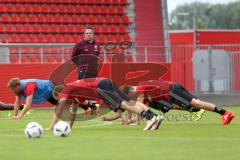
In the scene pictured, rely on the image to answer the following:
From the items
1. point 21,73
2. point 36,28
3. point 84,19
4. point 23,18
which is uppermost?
point 23,18

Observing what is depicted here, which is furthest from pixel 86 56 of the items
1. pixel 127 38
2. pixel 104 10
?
pixel 104 10

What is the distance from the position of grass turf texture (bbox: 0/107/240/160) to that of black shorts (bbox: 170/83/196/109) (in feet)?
2.62

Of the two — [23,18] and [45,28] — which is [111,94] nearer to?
[23,18]

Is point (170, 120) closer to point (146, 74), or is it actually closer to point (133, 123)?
point (133, 123)

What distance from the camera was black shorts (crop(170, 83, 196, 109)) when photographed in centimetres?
1927

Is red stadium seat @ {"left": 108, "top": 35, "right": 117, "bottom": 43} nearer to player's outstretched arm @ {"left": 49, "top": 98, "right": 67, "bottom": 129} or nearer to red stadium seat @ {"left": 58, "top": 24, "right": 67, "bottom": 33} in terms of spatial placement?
red stadium seat @ {"left": 58, "top": 24, "right": 67, "bottom": 33}

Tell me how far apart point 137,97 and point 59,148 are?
679 centimetres

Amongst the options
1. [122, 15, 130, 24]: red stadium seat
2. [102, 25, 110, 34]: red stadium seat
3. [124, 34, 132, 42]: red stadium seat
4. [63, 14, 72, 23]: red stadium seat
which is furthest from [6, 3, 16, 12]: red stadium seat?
[122, 15, 130, 24]: red stadium seat

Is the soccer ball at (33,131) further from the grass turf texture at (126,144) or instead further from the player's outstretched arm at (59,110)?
the player's outstretched arm at (59,110)

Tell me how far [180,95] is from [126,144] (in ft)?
19.5

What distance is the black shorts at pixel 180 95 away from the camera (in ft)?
63.2

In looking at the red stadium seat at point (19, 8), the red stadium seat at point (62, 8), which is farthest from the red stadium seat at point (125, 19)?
the red stadium seat at point (19, 8)

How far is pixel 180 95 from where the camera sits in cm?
1938

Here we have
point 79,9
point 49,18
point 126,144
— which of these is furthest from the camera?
point 79,9
